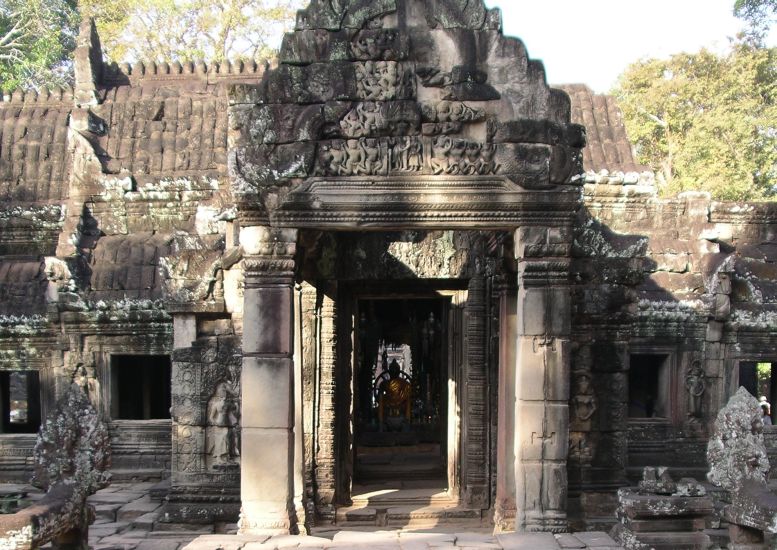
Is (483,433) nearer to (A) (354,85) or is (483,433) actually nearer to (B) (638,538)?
(B) (638,538)

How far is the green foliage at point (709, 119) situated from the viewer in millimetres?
21938

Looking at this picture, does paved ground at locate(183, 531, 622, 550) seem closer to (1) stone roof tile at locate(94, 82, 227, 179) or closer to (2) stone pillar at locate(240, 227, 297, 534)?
(2) stone pillar at locate(240, 227, 297, 534)

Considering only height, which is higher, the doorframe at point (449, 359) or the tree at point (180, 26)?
the tree at point (180, 26)

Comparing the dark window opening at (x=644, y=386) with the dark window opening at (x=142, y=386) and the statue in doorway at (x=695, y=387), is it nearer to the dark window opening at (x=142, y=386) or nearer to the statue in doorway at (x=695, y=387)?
the statue in doorway at (x=695, y=387)

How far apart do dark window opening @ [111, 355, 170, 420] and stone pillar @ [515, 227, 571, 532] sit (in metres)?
7.90

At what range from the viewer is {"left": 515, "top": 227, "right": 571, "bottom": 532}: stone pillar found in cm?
652

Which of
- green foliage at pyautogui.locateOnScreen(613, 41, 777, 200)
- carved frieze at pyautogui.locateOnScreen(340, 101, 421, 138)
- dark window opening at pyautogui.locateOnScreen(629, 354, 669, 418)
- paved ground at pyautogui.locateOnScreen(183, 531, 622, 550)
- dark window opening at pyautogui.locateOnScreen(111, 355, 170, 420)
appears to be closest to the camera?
paved ground at pyautogui.locateOnScreen(183, 531, 622, 550)

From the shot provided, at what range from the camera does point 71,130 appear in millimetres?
12930

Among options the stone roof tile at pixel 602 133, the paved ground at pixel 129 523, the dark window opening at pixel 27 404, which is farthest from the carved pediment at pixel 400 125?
the dark window opening at pixel 27 404

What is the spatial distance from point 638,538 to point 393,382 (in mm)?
9944

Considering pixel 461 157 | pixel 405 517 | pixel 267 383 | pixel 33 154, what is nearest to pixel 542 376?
pixel 461 157

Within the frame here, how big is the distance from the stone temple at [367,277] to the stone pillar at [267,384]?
2 cm

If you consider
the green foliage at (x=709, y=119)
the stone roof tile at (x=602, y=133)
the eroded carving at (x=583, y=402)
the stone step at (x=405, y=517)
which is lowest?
the stone step at (x=405, y=517)

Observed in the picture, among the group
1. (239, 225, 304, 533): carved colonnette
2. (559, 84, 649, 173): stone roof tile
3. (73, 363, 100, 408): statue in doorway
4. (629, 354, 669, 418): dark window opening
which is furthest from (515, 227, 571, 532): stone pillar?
(73, 363, 100, 408): statue in doorway
